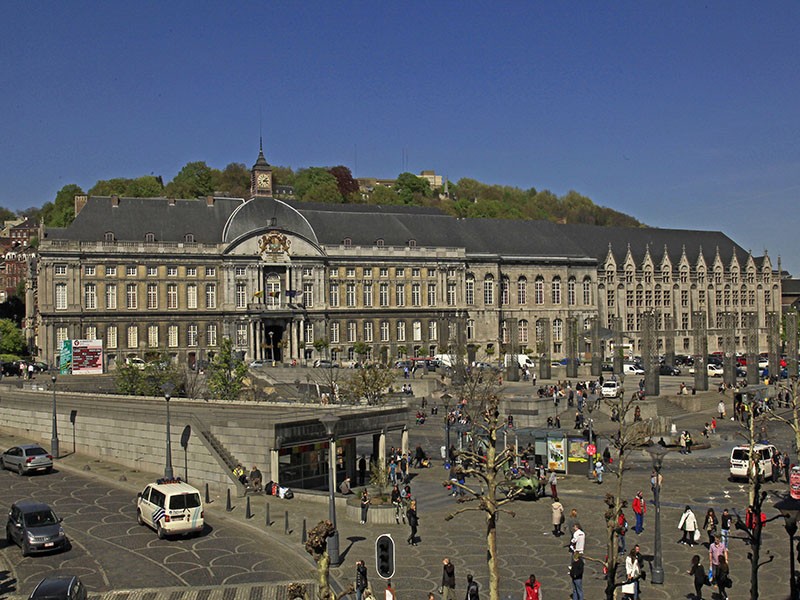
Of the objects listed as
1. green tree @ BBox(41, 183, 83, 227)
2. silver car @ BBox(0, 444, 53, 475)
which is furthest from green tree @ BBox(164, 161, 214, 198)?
silver car @ BBox(0, 444, 53, 475)

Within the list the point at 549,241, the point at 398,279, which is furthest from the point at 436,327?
the point at 549,241

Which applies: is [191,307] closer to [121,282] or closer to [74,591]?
[121,282]

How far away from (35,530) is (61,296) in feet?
220

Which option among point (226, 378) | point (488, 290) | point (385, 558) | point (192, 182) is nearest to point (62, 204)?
point (192, 182)

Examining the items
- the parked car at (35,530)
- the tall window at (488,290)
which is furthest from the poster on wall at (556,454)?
the tall window at (488,290)

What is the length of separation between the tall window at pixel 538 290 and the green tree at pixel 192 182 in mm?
69789

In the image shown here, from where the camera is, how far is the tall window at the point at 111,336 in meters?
92.1

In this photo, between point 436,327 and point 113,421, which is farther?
point 436,327

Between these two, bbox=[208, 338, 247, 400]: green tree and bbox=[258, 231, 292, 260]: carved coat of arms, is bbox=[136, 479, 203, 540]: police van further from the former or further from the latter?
bbox=[258, 231, 292, 260]: carved coat of arms

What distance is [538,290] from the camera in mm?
115688

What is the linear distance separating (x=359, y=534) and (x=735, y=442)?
3012 centimetres

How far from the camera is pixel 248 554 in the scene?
27766 mm

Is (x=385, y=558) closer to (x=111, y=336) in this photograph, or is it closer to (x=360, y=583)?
(x=360, y=583)

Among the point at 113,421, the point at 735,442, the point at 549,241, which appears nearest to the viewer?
the point at 113,421
